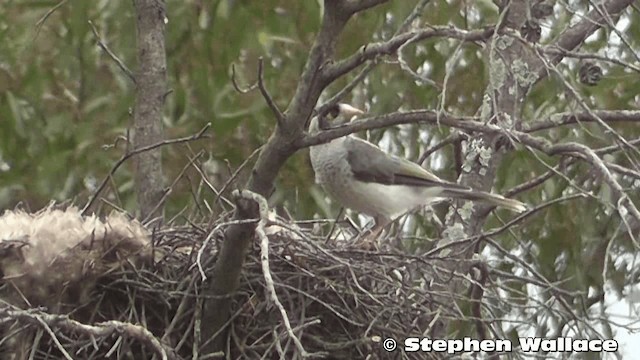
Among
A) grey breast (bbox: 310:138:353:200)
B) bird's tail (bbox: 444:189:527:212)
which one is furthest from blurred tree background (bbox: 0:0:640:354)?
bird's tail (bbox: 444:189:527:212)

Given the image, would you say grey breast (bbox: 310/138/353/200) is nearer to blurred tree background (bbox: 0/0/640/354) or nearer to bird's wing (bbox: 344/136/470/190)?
bird's wing (bbox: 344/136/470/190)

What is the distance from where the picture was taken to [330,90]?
15.0ft

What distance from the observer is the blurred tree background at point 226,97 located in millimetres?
4375

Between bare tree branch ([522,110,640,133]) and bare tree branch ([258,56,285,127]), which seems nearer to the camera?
bare tree branch ([258,56,285,127])

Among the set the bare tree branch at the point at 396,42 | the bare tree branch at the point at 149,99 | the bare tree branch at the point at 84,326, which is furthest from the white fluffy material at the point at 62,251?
the bare tree branch at the point at 396,42

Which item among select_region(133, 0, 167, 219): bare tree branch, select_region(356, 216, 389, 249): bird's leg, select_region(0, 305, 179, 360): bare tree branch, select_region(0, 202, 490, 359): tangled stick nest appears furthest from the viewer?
select_region(133, 0, 167, 219): bare tree branch

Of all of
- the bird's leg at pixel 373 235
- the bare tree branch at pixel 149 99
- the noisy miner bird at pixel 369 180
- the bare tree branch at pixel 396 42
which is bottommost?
the bird's leg at pixel 373 235

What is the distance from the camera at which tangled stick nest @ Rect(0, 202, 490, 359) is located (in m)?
3.24

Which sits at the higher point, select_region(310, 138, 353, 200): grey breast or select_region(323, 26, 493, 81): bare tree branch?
select_region(323, 26, 493, 81): bare tree branch

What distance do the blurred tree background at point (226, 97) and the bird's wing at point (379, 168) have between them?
0.89ft

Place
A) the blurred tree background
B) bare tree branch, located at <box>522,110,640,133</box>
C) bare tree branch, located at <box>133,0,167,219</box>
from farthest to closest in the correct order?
the blurred tree background, bare tree branch, located at <box>133,0,167,219</box>, bare tree branch, located at <box>522,110,640,133</box>

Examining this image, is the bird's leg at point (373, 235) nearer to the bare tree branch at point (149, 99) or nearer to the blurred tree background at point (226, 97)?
the blurred tree background at point (226, 97)

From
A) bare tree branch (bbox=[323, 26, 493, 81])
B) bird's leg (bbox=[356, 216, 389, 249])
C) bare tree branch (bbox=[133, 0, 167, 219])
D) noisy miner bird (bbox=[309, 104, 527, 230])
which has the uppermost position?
bare tree branch (bbox=[323, 26, 493, 81])

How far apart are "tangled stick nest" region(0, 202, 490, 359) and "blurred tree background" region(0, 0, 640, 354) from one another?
0.94 meters
